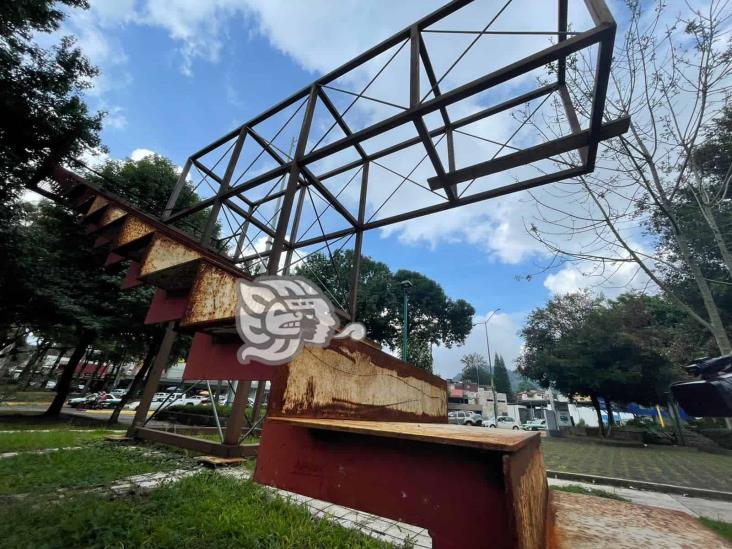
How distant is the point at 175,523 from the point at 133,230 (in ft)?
8.01

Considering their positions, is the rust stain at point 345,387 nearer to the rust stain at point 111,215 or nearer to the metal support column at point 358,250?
the rust stain at point 111,215

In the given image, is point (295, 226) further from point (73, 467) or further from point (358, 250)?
point (73, 467)

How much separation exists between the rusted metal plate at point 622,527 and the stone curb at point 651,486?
634 centimetres

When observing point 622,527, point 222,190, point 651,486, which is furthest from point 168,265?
point 651,486

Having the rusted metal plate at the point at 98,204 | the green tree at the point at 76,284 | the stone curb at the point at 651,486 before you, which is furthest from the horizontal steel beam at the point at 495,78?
the green tree at the point at 76,284

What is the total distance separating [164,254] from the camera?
221 cm

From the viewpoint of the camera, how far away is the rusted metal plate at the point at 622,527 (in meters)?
1.80

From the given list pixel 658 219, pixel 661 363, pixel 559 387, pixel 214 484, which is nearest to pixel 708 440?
pixel 661 363

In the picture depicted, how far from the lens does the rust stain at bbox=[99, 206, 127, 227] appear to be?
2.98m

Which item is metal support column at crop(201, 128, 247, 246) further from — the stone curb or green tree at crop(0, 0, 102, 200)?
the stone curb

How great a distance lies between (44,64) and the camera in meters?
→ 8.12

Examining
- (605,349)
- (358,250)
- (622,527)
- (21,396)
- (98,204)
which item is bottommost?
(21,396)

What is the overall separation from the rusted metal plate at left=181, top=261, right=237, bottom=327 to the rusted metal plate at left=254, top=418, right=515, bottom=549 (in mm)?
668

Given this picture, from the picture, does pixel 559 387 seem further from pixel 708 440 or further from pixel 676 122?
pixel 676 122
